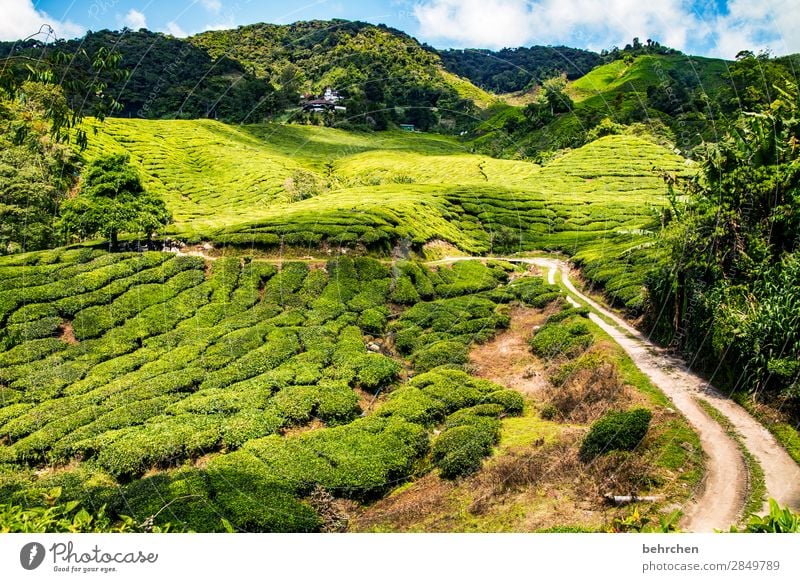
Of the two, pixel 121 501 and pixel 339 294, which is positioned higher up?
pixel 339 294

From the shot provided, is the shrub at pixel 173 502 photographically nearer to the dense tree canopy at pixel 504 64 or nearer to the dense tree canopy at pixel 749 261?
the dense tree canopy at pixel 749 261

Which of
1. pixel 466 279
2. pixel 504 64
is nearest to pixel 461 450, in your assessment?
pixel 466 279

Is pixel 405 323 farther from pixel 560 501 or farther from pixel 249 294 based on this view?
pixel 560 501

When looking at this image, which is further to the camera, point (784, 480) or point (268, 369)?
point (268, 369)

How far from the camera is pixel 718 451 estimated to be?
41.4ft

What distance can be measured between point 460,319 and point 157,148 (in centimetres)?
6966

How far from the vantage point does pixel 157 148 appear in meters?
81.3

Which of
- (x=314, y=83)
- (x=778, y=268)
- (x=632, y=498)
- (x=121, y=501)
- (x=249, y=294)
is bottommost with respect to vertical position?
(x=121, y=501)

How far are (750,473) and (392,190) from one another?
47.0 meters

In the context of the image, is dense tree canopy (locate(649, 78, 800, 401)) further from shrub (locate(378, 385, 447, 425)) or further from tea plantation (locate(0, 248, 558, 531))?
shrub (locate(378, 385, 447, 425))

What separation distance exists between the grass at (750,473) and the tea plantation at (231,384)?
579 cm

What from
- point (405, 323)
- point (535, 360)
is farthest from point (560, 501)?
point (405, 323)

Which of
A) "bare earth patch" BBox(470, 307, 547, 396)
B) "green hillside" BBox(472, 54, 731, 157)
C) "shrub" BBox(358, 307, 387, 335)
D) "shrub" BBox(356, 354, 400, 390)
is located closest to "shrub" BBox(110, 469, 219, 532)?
"shrub" BBox(356, 354, 400, 390)

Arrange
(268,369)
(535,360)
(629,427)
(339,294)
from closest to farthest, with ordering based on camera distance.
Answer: (629,427) < (268,369) < (535,360) < (339,294)
